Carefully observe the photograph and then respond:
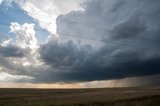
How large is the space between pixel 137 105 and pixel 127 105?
2.97 feet

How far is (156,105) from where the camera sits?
25547 millimetres

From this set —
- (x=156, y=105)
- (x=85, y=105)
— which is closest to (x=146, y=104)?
(x=156, y=105)

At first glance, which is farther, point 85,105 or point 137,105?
point 85,105

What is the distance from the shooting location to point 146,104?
2588 centimetres

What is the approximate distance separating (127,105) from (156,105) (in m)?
2.68

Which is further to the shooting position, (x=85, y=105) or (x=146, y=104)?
(x=85, y=105)

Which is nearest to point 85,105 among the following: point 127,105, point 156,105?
point 127,105

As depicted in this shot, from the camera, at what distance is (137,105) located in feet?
82.5

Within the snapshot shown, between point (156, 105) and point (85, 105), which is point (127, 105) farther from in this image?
point (85, 105)

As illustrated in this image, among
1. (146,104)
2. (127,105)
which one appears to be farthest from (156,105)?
(127,105)

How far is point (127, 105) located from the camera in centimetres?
2545

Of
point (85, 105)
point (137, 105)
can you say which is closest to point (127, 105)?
point (137, 105)

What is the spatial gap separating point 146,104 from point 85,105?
703cm

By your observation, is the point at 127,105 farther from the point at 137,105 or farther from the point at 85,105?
the point at 85,105
